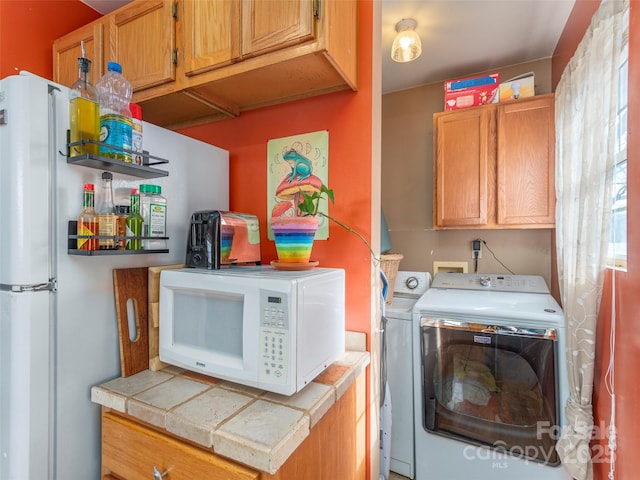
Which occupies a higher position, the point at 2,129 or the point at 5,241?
the point at 2,129

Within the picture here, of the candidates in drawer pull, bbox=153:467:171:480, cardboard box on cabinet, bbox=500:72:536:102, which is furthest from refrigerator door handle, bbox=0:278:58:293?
cardboard box on cabinet, bbox=500:72:536:102

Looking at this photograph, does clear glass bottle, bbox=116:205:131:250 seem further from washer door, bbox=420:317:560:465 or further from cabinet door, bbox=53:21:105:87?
washer door, bbox=420:317:560:465

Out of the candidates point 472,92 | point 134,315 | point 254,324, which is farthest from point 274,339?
point 472,92

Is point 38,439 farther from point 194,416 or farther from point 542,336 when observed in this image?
point 542,336

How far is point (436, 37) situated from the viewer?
6.69 ft

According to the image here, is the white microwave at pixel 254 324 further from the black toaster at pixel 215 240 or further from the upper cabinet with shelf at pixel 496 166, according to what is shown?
the upper cabinet with shelf at pixel 496 166

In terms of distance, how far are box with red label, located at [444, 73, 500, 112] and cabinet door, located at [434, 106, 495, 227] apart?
92 millimetres

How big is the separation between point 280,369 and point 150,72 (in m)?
1.29

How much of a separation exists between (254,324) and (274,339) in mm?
74

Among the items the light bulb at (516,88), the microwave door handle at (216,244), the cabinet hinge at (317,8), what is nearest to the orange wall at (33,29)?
the microwave door handle at (216,244)

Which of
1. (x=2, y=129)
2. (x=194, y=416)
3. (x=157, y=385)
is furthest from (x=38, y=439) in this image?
(x=2, y=129)

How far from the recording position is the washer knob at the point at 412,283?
2.29 m

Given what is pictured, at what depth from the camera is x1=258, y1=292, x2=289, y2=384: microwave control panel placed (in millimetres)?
844

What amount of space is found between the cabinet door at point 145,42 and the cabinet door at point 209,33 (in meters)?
0.09
